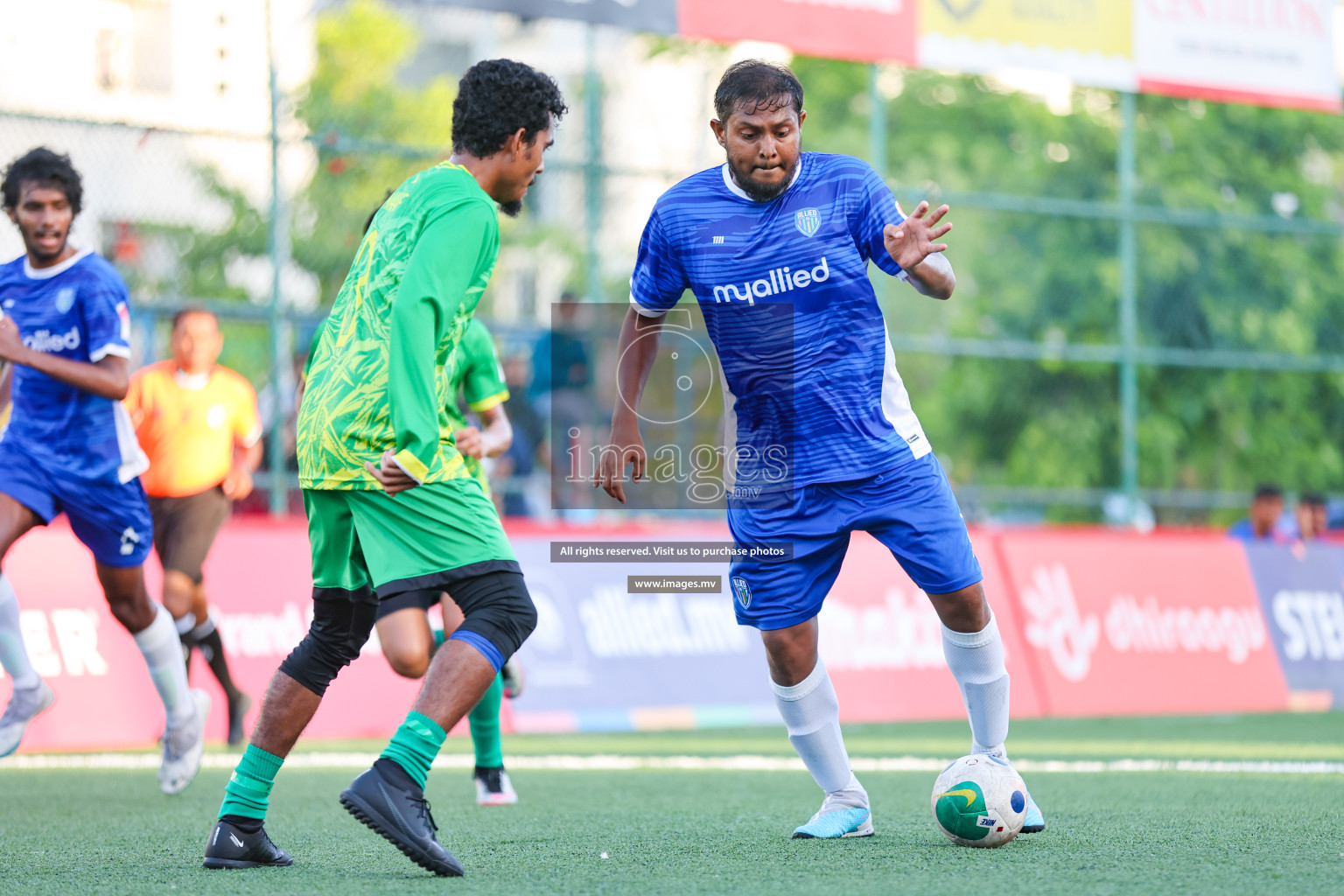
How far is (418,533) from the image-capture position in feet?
14.2

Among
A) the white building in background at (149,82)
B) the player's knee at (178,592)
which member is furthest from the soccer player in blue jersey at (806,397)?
the white building in background at (149,82)

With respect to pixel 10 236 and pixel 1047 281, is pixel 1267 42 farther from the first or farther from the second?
pixel 10 236

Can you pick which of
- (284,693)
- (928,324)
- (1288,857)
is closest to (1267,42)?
(928,324)

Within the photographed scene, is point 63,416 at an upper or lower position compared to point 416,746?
upper

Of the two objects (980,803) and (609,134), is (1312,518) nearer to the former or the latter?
(609,134)

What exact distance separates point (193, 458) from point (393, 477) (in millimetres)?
5305

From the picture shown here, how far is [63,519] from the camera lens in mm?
10664

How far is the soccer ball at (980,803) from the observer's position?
478cm

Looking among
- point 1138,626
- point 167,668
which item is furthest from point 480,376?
point 1138,626

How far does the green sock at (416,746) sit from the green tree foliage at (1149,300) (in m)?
9.69

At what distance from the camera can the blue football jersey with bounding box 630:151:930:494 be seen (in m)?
4.96

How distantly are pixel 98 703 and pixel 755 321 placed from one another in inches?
232

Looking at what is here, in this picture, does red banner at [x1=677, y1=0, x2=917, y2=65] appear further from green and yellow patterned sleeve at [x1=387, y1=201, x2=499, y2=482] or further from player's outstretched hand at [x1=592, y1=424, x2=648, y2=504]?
Answer: green and yellow patterned sleeve at [x1=387, y1=201, x2=499, y2=482]

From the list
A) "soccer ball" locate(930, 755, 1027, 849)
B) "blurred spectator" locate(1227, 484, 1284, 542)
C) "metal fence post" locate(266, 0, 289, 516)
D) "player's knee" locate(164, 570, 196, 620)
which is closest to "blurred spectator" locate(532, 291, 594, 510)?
"metal fence post" locate(266, 0, 289, 516)
